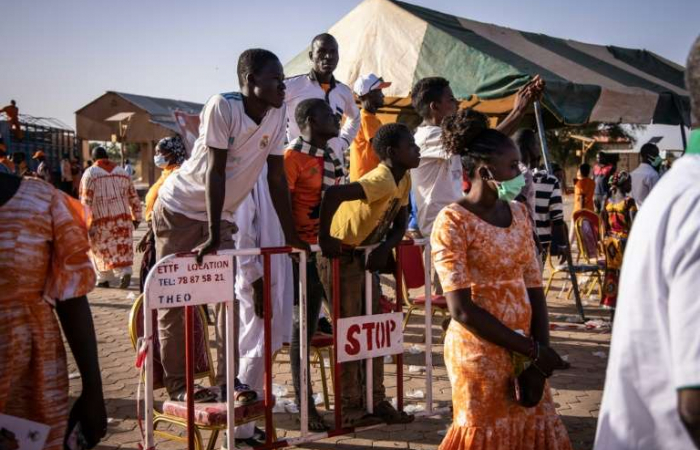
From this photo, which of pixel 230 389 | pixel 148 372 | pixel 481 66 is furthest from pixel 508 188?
pixel 481 66

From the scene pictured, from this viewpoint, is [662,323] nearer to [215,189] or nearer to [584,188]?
[215,189]

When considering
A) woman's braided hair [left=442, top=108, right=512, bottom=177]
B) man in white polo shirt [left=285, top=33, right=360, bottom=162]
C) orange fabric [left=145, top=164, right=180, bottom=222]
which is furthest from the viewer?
orange fabric [left=145, top=164, right=180, bottom=222]

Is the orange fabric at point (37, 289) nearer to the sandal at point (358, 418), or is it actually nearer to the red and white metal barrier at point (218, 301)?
the red and white metal barrier at point (218, 301)

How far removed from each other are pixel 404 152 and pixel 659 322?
298cm

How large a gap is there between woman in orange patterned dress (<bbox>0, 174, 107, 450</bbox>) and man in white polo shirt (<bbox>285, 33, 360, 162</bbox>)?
12.6ft

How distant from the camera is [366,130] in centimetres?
720

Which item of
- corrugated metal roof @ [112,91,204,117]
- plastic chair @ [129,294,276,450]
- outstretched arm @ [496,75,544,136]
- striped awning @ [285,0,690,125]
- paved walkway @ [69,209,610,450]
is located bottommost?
paved walkway @ [69,209,610,450]

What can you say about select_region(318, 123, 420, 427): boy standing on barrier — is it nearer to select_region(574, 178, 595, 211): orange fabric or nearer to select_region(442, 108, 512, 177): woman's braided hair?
select_region(442, 108, 512, 177): woman's braided hair

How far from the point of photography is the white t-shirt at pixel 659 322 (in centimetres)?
143

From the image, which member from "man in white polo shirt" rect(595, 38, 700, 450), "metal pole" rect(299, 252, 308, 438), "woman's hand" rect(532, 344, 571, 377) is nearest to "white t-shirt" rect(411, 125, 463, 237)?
"metal pole" rect(299, 252, 308, 438)

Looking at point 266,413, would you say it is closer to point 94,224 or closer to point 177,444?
point 177,444

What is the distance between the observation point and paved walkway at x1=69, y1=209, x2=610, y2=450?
481 cm

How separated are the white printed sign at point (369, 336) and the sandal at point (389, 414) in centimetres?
35

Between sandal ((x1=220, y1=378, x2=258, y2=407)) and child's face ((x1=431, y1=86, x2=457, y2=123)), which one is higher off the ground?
child's face ((x1=431, y1=86, x2=457, y2=123))
